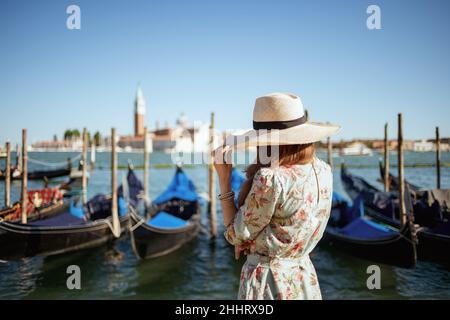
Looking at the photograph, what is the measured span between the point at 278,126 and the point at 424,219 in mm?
5724

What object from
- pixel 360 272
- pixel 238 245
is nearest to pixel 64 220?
pixel 360 272

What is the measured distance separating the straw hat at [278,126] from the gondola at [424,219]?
4422mm

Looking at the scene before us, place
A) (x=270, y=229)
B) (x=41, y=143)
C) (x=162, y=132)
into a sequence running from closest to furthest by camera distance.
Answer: (x=270, y=229) < (x=41, y=143) < (x=162, y=132)

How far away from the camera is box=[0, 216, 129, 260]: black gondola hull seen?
182 inches

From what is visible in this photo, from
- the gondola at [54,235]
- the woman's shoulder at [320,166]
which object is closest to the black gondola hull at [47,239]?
the gondola at [54,235]

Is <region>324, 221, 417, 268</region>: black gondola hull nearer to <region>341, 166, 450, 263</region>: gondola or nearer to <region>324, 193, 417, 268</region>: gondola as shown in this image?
<region>324, 193, 417, 268</region>: gondola

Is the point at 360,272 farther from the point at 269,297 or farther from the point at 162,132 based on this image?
the point at 162,132

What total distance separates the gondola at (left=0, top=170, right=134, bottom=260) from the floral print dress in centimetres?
433

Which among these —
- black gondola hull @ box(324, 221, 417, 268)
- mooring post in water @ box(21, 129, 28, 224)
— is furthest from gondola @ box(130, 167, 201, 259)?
black gondola hull @ box(324, 221, 417, 268)

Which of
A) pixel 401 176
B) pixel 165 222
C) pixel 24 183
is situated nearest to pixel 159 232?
pixel 165 222

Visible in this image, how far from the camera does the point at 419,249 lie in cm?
530
